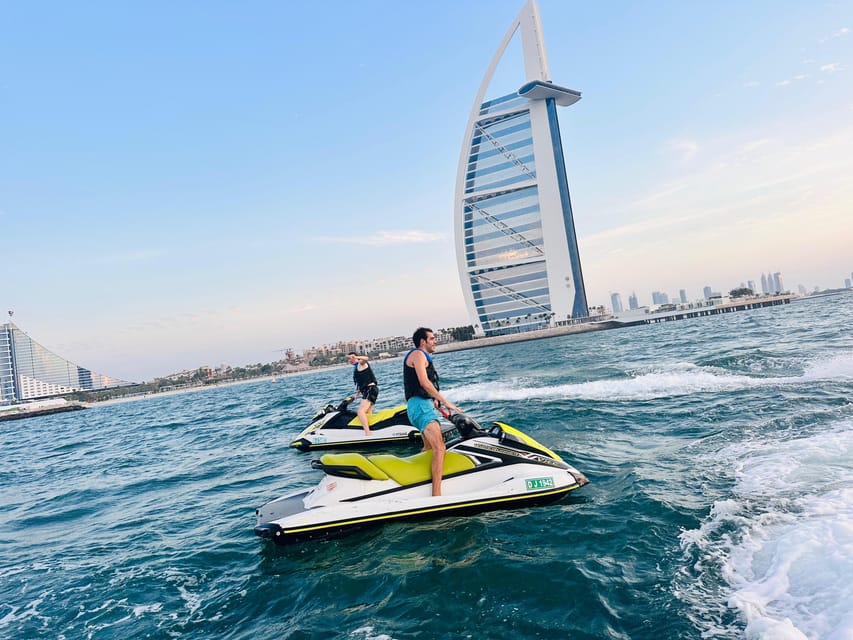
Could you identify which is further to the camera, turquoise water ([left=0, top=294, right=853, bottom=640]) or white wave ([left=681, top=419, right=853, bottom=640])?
turquoise water ([left=0, top=294, right=853, bottom=640])

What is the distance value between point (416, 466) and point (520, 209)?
88648mm

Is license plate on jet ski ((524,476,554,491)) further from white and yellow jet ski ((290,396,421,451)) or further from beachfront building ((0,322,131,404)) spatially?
beachfront building ((0,322,131,404))

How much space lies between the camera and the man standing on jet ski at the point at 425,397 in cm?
499

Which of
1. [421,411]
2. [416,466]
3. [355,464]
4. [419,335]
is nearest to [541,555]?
[416,466]

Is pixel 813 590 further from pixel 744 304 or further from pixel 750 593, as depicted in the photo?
pixel 744 304

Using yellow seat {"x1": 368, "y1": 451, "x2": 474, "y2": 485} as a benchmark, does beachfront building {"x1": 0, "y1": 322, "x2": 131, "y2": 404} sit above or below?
above

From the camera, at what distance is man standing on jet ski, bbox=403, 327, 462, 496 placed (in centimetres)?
499

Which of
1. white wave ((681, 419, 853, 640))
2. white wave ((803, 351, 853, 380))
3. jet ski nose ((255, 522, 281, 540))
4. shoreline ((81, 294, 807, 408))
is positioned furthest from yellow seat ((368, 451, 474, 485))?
shoreline ((81, 294, 807, 408))

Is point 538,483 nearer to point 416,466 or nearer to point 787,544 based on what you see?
point 416,466

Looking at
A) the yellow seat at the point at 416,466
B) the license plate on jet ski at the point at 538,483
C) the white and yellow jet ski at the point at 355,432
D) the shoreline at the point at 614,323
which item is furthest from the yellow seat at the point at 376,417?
the shoreline at the point at 614,323

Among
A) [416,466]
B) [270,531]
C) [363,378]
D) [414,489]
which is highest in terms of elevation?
[363,378]

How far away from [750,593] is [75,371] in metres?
181

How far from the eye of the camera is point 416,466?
5125 millimetres

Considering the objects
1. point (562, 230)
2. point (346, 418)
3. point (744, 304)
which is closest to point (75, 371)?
point (562, 230)
